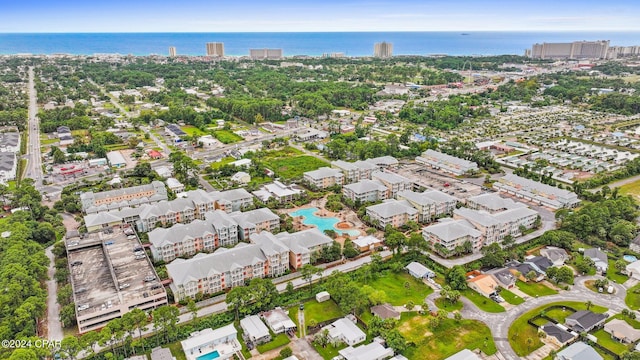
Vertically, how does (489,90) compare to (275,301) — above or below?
above

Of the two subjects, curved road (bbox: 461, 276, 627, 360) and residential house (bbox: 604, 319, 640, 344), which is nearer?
residential house (bbox: 604, 319, 640, 344)

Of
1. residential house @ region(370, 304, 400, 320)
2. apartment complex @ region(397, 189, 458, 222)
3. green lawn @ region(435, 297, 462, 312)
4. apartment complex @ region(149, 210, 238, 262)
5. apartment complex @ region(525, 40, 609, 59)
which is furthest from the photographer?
apartment complex @ region(525, 40, 609, 59)

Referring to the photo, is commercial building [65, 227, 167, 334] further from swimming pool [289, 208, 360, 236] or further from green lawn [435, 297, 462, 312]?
green lawn [435, 297, 462, 312]

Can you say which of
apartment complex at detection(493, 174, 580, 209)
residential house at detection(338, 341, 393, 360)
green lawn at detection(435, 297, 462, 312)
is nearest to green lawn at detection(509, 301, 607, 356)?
green lawn at detection(435, 297, 462, 312)

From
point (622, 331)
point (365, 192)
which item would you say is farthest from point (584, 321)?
point (365, 192)

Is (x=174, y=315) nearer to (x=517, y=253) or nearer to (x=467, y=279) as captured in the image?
(x=467, y=279)

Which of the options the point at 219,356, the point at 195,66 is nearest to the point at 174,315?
the point at 219,356
